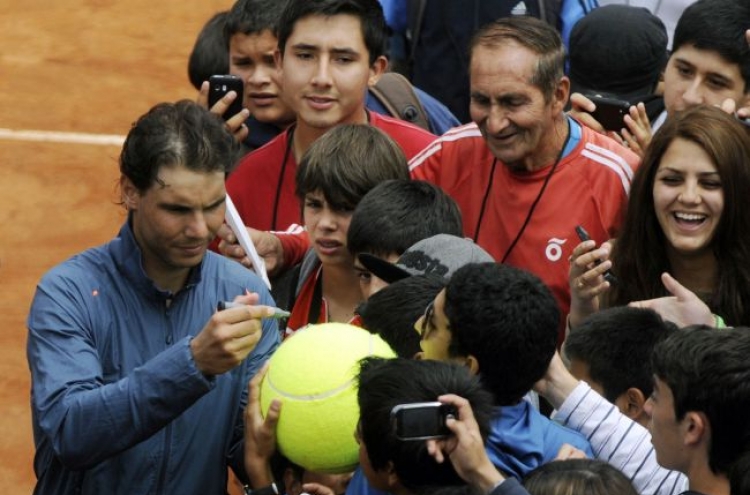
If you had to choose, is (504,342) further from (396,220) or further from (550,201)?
(550,201)

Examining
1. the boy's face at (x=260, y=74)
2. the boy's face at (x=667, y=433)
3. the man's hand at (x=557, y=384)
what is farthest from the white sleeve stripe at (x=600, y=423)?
the boy's face at (x=260, y=74)

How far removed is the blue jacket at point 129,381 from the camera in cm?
527

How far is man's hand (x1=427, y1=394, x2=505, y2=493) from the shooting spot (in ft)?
15.0

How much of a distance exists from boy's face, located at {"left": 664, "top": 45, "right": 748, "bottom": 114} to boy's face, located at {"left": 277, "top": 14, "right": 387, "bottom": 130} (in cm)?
126

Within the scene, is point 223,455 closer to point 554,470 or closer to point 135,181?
point 135,181

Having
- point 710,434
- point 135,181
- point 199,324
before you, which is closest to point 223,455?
point 199,324

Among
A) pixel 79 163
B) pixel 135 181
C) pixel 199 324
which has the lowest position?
pixel 79 163

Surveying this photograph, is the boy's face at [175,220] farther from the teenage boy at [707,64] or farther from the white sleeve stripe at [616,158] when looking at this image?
the teenage boy at [707,64]

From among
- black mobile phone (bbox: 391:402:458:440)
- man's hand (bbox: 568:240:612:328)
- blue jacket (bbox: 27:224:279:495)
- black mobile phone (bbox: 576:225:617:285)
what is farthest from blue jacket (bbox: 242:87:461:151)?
black mobile phone (bbox: 391:402:458:440)

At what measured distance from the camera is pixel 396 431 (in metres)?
4.54

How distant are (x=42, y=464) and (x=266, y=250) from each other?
1.40 meters

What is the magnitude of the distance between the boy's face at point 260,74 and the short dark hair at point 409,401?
3.28 metres

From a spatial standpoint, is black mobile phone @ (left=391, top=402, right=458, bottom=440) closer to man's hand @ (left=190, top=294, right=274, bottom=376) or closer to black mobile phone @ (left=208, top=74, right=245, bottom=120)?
man's hand @ (left=190, top=294, right=274, bottom=376)

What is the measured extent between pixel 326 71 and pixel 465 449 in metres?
2.94
